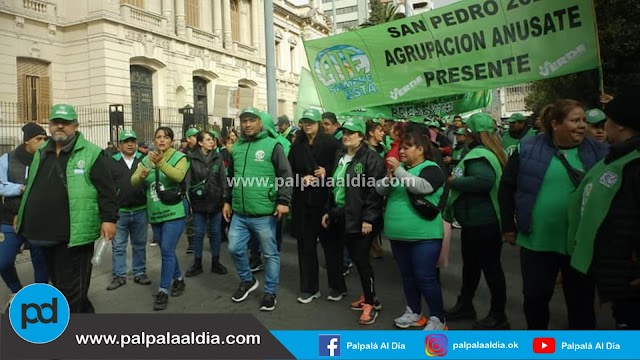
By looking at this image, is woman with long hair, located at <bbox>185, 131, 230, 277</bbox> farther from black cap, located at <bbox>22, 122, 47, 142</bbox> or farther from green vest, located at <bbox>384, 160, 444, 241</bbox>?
green vest, located at <bbox>384, 160, 444, 241</bbox>

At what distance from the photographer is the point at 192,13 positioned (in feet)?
89.2

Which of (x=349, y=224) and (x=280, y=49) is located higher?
(x=280, y=49)

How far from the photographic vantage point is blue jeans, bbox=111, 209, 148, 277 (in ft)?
19.0

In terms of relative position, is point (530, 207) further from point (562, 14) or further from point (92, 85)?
point (92, 85)

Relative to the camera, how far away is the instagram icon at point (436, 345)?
3131 mm

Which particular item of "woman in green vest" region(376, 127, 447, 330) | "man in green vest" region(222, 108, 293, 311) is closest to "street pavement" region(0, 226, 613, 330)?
"man in green vest" region(222, 108, 293, 311)

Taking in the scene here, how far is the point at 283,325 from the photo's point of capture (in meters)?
4.36

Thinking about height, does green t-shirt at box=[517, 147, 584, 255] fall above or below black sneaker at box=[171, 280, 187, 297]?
above

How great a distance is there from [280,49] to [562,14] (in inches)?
1345

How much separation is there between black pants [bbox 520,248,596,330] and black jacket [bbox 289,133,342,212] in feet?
7.23

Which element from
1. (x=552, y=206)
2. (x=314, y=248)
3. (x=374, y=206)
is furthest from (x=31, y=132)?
(x=552, y=206)

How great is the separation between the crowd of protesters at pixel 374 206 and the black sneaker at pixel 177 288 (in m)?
0.01

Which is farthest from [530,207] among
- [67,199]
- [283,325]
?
[67,199]

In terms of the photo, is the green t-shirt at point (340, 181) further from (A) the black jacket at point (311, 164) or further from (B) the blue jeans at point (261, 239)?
(B) the blue jeans at point (261, 239)
